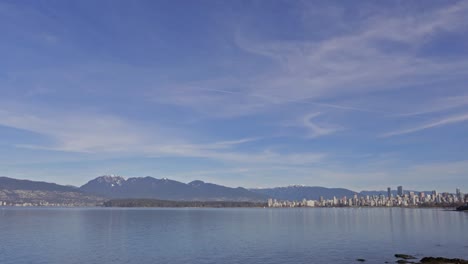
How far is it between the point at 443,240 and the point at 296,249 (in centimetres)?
3934

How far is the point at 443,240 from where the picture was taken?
3647 inches

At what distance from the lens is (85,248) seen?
75.8m

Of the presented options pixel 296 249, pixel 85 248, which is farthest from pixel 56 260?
pixel 296 249

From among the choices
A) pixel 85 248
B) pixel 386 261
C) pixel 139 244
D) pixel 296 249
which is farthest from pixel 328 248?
pixel 85 248

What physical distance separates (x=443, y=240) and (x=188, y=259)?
60903mm

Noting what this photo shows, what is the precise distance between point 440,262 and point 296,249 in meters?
24.4

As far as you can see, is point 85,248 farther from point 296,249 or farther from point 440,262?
point 440,262

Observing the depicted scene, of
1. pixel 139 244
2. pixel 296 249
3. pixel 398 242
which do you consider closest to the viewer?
pixel 296 249

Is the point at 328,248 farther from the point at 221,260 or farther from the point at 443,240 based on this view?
the point at 443,240

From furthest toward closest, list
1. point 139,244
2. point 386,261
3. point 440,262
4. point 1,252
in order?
point 139,244 < point 1,252 < point 386,261 < point 440,262

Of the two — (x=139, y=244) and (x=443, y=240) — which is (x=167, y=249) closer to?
(x=139, y=244)

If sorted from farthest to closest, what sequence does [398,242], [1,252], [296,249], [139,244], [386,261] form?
1. [398,242]
2. [139,244]
3. [296,249]
4. [1,252]
5. [386,261]

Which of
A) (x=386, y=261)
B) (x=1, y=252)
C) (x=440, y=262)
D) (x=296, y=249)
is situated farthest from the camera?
(x=296, y=249)

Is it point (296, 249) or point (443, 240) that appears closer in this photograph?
point (296, 249)
